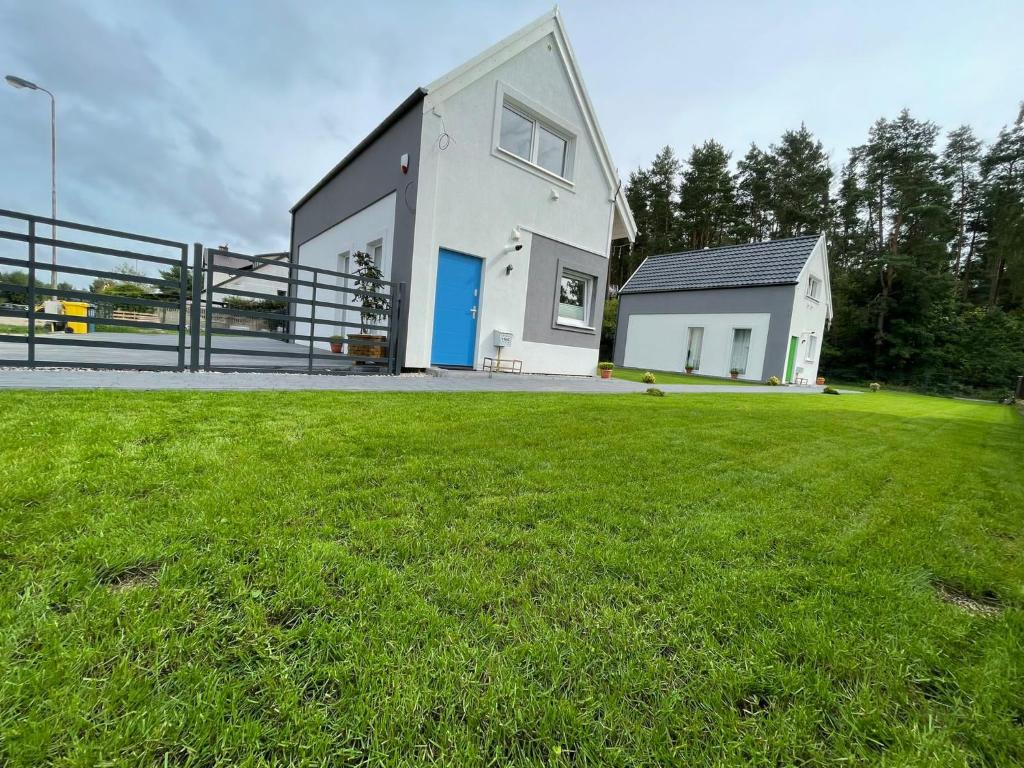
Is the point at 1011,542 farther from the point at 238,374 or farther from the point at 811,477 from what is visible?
the point at 238,374

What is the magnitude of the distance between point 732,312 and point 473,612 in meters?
21.4

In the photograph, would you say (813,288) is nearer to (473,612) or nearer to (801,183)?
(801,183)

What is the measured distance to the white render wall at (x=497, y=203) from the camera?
7.88 meters

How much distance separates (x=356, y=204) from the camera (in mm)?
10188

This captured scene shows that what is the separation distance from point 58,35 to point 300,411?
1714 cm

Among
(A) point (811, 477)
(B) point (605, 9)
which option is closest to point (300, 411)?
(A) point (811, 477)

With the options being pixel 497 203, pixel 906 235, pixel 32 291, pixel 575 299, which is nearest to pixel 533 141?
pixel 497 203

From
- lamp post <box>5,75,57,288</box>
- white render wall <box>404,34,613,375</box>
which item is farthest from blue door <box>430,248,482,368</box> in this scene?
lamp post <box>5,75,57,288</box>

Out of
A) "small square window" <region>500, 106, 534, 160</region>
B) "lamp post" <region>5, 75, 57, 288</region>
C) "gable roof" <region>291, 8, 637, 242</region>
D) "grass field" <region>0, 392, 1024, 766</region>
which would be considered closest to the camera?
"grass field" <region>0, 392, 1024, 766</region>

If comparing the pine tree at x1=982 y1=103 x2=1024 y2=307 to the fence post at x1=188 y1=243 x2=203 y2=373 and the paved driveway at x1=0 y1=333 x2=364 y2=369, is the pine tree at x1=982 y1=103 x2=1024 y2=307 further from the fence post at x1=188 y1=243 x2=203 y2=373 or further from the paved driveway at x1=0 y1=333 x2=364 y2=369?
the fence post at x1=188 y1=243 x2=203 y2=373

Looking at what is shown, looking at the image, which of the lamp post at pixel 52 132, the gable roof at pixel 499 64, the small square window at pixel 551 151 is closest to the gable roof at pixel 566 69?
the gable roof at pixel 499 64

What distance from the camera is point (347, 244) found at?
10773mm

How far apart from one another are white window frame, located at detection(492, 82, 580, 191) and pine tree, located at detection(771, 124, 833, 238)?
28.6 metres

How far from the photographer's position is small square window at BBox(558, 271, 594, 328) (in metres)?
10.8
